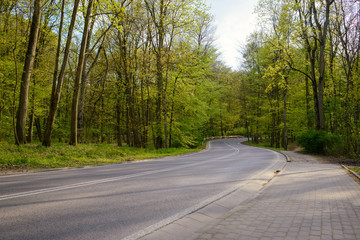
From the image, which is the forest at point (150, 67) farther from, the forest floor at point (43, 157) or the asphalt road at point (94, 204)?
the asphalt road at point (94, 204)

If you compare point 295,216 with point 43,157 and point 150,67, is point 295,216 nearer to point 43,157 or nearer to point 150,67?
point 43,157

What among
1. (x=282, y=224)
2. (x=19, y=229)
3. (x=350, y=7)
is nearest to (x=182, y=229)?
(x=282, y=224)

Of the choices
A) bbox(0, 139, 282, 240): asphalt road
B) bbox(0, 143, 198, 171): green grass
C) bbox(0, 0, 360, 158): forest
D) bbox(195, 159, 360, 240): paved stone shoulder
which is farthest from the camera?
bbox(0, 0, 360, 158): forest

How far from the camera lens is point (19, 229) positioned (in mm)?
3607

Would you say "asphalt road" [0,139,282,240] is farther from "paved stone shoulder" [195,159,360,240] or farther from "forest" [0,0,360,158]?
"forest" [0,0,360,158]

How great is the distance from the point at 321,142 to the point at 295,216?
17651mm

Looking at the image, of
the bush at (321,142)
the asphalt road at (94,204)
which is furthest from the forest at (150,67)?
the asphalt road at (94,204)

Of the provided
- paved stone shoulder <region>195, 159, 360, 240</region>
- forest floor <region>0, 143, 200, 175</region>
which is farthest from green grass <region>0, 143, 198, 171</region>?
paved stone shoulder <region>195, 159, 360, 240</region>

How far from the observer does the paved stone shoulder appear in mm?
3497

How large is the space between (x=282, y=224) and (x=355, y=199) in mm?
2604

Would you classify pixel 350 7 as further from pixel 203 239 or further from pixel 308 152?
pixel 203 239

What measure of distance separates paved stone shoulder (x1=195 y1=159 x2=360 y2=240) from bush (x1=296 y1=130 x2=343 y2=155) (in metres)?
13.1

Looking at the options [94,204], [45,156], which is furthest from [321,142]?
[94,204]

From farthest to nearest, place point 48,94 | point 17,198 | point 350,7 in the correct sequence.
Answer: point 48,94 < point 350,7 < point 17,198
